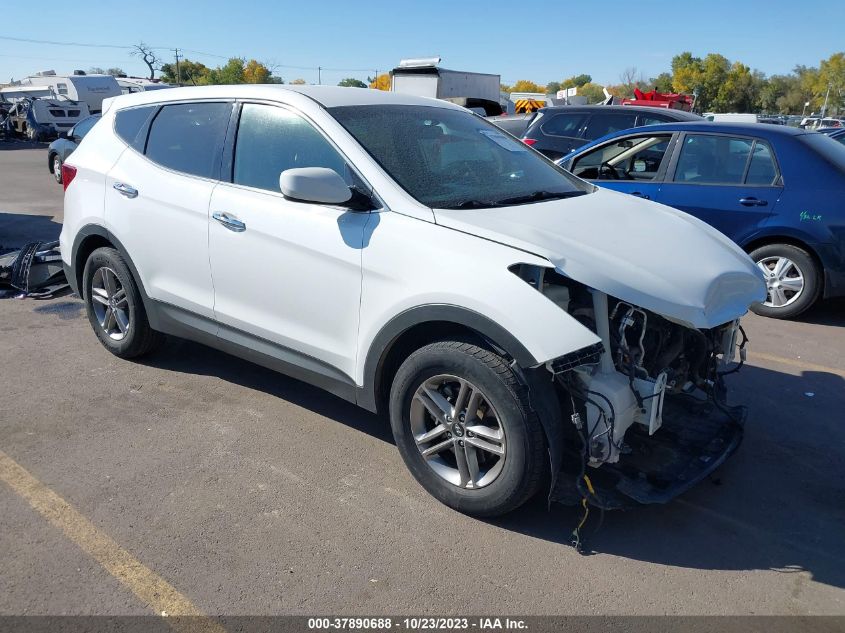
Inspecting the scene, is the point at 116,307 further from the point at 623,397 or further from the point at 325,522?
the point at 623,397

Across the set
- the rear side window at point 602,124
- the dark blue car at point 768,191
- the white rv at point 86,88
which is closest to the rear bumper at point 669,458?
the dark blue car at point 768,191

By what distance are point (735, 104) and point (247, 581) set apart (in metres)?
80.9

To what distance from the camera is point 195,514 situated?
3.23 metres

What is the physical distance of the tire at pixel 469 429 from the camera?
2.93 meters

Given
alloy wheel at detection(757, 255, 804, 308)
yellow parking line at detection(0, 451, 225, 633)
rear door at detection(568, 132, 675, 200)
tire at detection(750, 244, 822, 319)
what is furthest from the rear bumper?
rear door at detection(568, 132, 675, 200)

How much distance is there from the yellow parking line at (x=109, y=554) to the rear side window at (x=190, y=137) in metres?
1.93

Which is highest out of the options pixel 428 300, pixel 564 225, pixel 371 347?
pixel 564 225

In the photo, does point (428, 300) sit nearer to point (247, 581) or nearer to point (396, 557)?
point (396, 557)

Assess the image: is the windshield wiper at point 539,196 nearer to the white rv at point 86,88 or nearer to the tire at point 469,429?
the tire at point 469,429

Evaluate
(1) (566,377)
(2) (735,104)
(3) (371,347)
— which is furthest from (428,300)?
(2) (735,104)

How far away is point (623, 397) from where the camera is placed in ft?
9.59

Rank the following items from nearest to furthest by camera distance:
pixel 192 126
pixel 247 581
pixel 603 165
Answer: pixel 247 581 → pixel 192 126 → pixel 603 165

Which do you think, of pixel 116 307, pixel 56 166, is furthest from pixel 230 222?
pixel 56 166

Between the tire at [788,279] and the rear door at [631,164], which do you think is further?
the rear door at [631,164]
